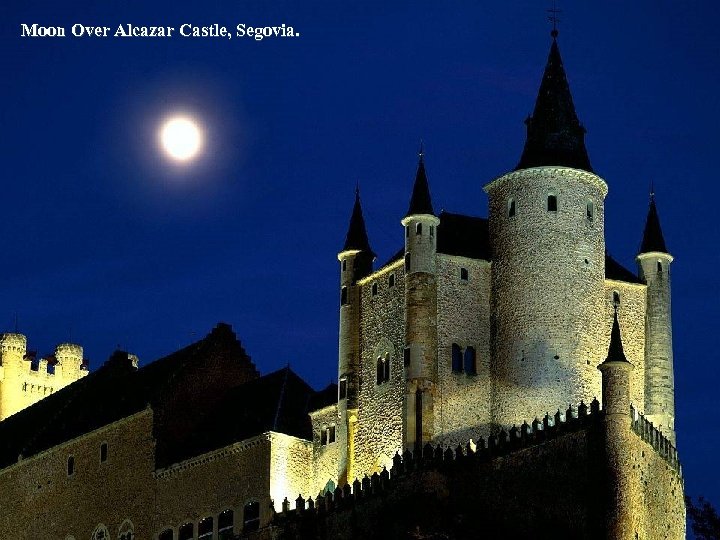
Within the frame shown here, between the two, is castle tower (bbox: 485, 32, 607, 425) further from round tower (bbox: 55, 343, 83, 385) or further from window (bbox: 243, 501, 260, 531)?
round tower (bbox: 55, 343, 83, 385)

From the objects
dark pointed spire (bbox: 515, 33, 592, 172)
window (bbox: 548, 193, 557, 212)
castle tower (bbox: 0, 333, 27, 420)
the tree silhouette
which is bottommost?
the tree silhouette

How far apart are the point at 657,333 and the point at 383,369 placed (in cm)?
1333

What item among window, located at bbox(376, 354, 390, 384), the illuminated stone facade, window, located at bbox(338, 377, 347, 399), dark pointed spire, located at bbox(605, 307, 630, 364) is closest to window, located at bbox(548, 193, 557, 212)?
dark pointed spire, located at bbox(605, 307, 630, 364)

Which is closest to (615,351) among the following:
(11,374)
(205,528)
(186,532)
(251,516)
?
(251,516)

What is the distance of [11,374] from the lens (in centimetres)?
13100

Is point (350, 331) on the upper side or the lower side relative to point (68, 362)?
lower

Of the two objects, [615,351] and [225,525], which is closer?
[615,351]

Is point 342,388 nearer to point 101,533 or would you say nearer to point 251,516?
point 251,516

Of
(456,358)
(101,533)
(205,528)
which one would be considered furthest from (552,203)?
(101,533)

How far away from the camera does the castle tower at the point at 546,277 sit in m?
81.3

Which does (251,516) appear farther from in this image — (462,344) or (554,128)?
(554,128)

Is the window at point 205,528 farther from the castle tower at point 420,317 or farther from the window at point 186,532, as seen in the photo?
the castle tower at point 420,317

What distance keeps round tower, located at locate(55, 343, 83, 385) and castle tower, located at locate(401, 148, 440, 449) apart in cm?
5529

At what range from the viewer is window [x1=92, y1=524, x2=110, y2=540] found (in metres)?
97.1
